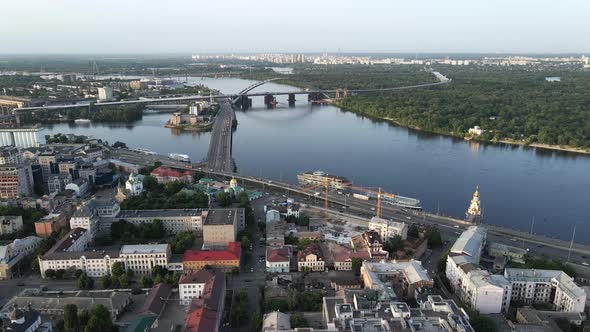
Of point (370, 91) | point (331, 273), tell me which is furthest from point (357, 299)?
point (370, 91)

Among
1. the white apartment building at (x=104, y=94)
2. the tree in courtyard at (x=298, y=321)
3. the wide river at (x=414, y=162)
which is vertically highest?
the white apartment building at (x=104, y=94)

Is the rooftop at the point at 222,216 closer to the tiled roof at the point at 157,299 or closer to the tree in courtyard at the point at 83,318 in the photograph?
the tiled roof at the point at 157,299

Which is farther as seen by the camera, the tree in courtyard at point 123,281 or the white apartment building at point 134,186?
the white apartment building at point 134,186

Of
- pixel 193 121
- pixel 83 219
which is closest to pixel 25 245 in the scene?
pixel 83 219

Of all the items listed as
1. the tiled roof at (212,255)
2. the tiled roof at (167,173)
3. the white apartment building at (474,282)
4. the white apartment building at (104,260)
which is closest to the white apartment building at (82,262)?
the white apartment building at (104,260)

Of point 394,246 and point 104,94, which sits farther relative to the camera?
point 104,94

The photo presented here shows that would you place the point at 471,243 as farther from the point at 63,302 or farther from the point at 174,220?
the point at 63,302

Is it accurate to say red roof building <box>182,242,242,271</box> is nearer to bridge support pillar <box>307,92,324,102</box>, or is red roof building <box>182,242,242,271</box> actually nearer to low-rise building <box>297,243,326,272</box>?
low-rise building <box>297,243,326,272</box>
